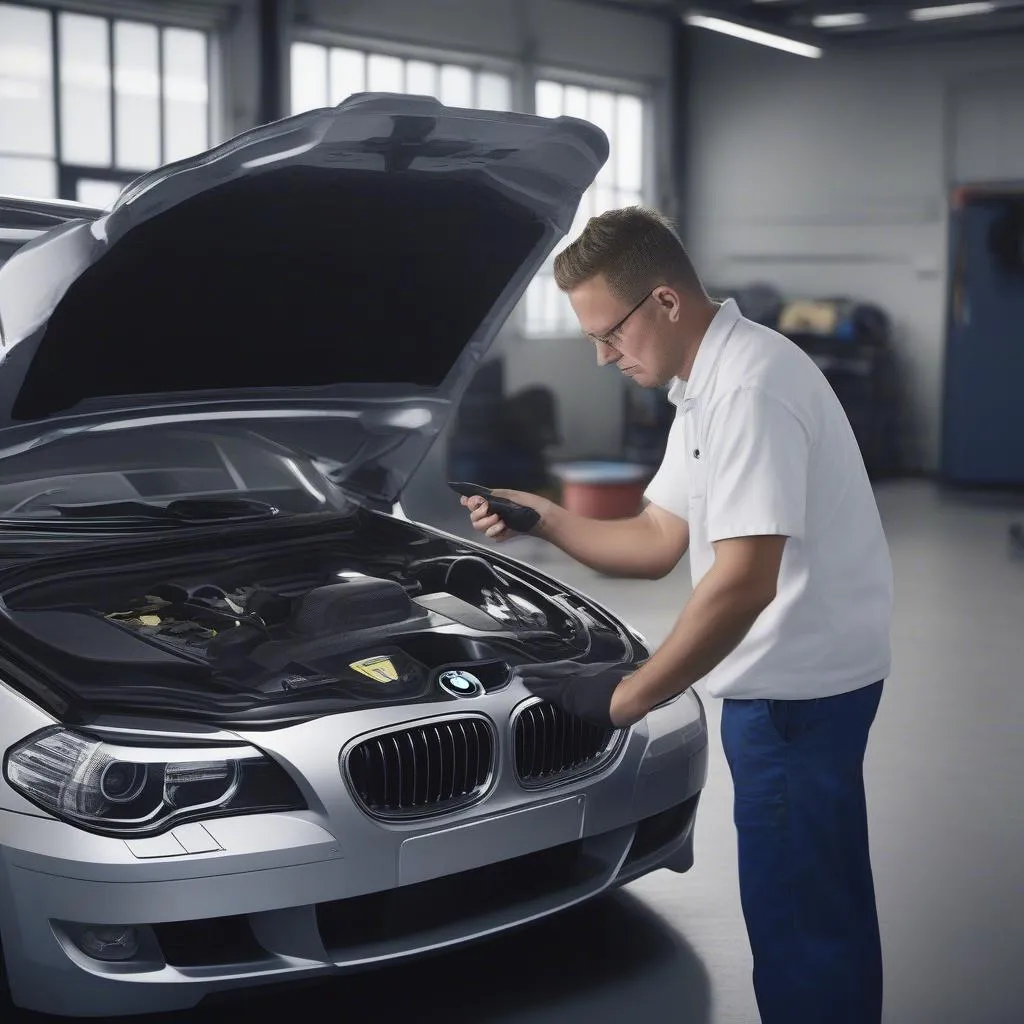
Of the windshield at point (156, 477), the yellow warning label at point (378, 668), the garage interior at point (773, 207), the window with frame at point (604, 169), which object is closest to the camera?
the yellow warning label at point (378, 668)

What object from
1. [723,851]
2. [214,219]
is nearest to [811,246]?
[723,851]

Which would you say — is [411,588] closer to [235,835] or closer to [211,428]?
[211,428]

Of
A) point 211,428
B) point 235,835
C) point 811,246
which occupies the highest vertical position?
point 811,246

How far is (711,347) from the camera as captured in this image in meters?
1.97

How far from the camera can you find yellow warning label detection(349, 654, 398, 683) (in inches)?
95.9

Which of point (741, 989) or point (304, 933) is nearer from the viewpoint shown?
point (304, 933)

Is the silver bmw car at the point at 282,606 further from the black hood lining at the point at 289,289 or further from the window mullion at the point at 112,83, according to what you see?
the window mullion at the point at 112,83

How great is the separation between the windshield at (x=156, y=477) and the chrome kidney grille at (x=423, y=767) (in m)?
1.00

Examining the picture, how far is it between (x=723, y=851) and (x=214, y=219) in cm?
201

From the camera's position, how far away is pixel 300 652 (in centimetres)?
254

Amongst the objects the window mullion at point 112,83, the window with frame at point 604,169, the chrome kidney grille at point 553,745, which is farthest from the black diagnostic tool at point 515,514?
the window with frame at point 604,169

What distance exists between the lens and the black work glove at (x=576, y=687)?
2.12m


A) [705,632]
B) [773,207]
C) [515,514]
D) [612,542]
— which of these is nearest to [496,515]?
[515,514]

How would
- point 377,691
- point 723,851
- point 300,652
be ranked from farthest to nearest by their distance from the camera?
point 723,851 < point 300,652 < point 377,691
